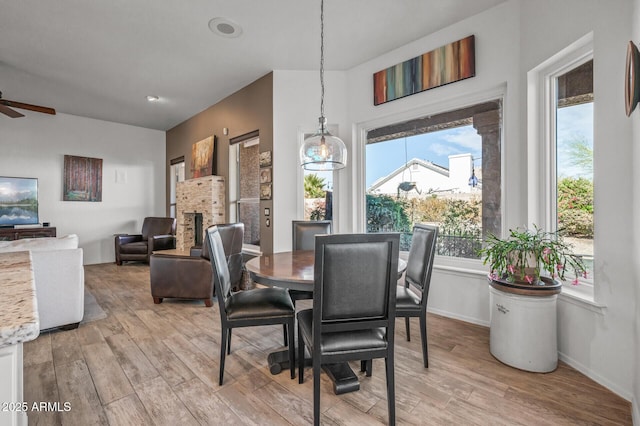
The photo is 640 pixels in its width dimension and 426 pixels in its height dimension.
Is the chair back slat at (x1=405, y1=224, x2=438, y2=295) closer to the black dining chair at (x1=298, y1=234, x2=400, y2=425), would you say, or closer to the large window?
the black dining chair at (x1=298, y1=234, x2=400, y2=425)

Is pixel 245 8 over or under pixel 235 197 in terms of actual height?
over

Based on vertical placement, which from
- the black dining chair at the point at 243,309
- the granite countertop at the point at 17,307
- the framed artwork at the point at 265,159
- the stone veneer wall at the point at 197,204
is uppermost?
the framed artwork at the point at 265,159

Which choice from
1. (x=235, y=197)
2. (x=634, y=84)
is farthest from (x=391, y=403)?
(x=235, y=197)

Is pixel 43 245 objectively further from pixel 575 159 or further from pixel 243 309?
pixel 575 159

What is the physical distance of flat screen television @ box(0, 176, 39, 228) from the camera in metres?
5.10

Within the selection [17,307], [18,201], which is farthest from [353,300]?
[18,201]

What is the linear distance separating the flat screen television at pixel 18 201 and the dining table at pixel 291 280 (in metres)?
5.65

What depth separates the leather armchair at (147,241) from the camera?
5633 millimetres

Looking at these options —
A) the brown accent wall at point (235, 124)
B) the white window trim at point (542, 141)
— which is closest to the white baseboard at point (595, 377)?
the white window trim at point (542, 141)

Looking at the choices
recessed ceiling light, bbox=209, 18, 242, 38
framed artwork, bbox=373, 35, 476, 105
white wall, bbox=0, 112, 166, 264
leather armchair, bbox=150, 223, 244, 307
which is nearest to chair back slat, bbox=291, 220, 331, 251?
leather armchair, bbox=150, 223, 244, 307

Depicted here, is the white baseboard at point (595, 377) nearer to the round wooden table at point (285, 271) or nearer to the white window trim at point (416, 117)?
the white window trim at point (416, 117)

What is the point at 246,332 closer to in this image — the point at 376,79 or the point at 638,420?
the point at 638,420

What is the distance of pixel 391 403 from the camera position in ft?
4.90

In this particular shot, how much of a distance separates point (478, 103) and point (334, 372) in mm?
2814
